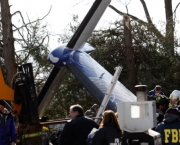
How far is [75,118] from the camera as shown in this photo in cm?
878

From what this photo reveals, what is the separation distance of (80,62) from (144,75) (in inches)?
333

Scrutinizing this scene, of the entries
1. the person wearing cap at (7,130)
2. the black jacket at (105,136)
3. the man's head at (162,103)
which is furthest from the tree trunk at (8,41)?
the black jacket at (105,136)

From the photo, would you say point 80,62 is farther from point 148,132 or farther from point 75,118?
point 148,132

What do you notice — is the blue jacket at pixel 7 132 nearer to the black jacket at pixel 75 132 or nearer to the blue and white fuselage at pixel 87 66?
the black jacket at pixel 75 132

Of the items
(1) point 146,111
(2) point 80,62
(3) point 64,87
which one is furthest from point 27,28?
(1) point 146,111

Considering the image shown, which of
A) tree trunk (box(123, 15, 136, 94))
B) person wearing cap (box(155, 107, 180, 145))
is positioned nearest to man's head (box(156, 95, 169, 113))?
person wearing cap (box(155, 107, 180, 145))

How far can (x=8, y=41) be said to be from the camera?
62.3 ft

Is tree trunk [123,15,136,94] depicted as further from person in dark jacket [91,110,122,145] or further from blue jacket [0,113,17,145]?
person in dark jacket [91,110,122,145]

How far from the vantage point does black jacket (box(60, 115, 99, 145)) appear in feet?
28.6

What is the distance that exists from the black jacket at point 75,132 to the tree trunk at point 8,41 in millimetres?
10505

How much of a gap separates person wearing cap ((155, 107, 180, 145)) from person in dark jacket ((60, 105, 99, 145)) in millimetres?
1235

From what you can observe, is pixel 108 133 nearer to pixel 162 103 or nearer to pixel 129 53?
pixel 162 103

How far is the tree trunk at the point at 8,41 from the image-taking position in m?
19.0

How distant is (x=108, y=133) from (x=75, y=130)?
2.93 ft
